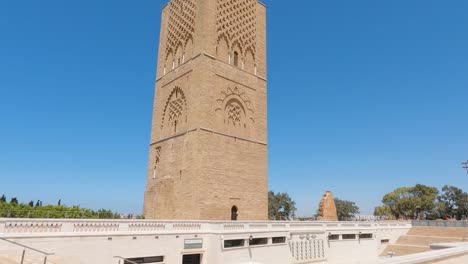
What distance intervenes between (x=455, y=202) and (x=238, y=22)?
69.9 meters

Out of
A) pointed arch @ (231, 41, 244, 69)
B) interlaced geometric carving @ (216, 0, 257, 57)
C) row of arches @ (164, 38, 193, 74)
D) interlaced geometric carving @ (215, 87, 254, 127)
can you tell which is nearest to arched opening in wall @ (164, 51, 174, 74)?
row of arches @ (164, 38, 193, 74)

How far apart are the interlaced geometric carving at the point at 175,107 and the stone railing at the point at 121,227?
1008 cm

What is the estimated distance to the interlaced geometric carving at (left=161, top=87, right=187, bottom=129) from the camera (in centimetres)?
2339

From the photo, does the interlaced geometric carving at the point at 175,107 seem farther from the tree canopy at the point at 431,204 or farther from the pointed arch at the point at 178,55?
the tree canopy at the point at 431,204

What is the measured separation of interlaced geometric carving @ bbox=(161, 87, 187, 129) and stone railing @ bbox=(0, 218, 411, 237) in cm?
1008

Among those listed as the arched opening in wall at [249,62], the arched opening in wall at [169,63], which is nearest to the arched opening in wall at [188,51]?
the arched opening in wall at [169,63]

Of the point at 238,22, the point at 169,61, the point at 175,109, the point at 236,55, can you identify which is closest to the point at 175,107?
the point at 175,109

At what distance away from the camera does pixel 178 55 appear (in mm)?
25734

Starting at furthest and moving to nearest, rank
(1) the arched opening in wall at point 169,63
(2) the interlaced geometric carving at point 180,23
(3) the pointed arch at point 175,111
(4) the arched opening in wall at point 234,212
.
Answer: (1) the arched opening in wall at point 169,63
(2) the interlaced geometric carving at point 180,23
(3) the pointed arch at point 175,111
(4) the arched opening in wall at point 234,212

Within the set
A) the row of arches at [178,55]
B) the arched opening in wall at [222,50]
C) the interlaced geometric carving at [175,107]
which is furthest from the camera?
the row of arches at [178,55]

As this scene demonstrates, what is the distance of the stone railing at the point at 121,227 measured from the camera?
9641 mm

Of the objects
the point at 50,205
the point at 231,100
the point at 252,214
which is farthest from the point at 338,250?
the point at 50,205

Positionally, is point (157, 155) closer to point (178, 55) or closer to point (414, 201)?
point (178, 55)

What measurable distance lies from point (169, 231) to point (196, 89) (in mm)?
11260
